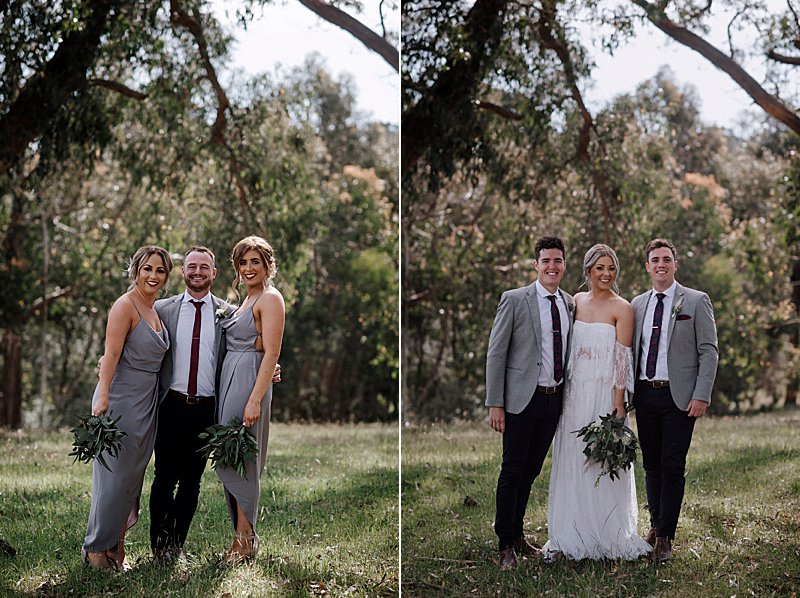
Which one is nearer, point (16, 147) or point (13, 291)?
point (16, 147)

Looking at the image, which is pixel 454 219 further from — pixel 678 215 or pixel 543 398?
pixel 543 398

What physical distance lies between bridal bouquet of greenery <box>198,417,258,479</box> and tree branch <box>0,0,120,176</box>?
2680mm

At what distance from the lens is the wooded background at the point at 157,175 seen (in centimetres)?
538

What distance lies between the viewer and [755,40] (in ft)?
15.1

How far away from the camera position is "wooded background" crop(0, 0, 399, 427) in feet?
17.6

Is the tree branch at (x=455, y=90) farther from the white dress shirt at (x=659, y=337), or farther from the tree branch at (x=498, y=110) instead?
the white dress shirt at (x=659, y=337)

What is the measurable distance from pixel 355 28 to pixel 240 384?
2.99 metres

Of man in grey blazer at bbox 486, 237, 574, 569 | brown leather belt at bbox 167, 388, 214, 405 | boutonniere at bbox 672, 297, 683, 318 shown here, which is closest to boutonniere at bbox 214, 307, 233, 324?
brown leather belt at bbox 167, 388, 214, 405

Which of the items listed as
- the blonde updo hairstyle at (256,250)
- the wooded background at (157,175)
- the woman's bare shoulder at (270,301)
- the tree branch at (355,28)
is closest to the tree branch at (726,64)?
the tree branch at (355,28)

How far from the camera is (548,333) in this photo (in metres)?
3.86

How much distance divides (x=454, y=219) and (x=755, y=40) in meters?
2.58

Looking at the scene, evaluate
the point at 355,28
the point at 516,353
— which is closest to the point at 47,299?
the point at 355,28

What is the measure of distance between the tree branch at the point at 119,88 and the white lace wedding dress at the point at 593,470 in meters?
3.59

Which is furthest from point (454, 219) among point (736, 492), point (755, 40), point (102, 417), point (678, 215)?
point (102, 417)
